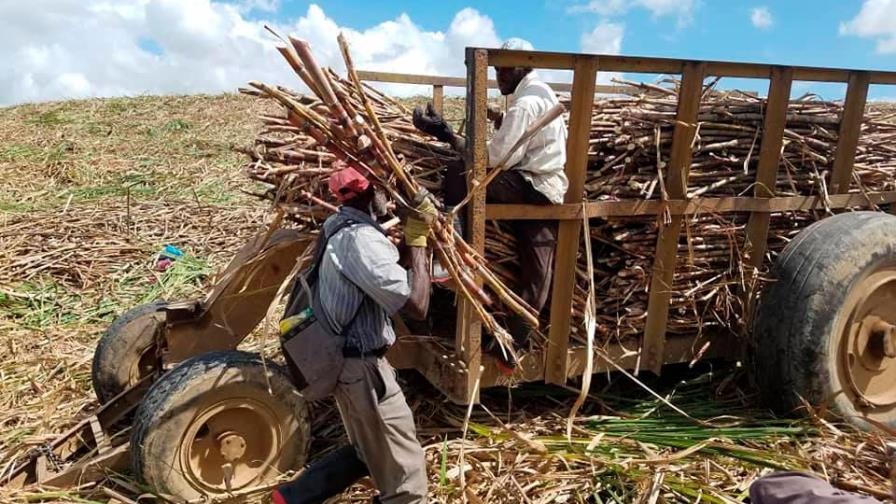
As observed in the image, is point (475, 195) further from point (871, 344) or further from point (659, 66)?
point (871, 344)

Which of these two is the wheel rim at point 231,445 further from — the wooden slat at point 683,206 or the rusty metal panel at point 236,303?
the wooden slat at point 683,206

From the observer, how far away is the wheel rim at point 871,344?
379 cm

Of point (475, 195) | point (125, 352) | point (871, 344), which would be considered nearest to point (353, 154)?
point (475, 195)

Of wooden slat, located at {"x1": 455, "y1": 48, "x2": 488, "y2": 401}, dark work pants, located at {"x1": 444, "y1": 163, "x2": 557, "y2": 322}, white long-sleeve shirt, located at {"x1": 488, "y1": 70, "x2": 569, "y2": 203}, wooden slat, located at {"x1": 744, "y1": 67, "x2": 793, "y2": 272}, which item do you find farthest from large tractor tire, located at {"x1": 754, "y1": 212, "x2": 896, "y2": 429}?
wooden slat, located at {"x1": 455, "y1": 48, "x2": 488, "y2": 401}

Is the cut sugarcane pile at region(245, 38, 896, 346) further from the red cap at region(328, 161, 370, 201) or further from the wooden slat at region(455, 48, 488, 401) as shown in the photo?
the red cap at region(328, 161, 370, 201)

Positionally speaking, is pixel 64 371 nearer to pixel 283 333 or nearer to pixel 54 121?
pixel 283 333

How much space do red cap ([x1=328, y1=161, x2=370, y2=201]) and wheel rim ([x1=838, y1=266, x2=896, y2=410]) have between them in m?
2.78

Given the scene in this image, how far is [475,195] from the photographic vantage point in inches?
127

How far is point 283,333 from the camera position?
2.97 m

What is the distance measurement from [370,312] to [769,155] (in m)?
2.50

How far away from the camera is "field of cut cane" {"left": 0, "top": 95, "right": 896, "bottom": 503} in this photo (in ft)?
11.2

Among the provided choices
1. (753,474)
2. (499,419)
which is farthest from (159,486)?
(753,474)

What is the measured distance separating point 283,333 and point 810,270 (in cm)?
282

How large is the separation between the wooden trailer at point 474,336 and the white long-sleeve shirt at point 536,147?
0.08m
